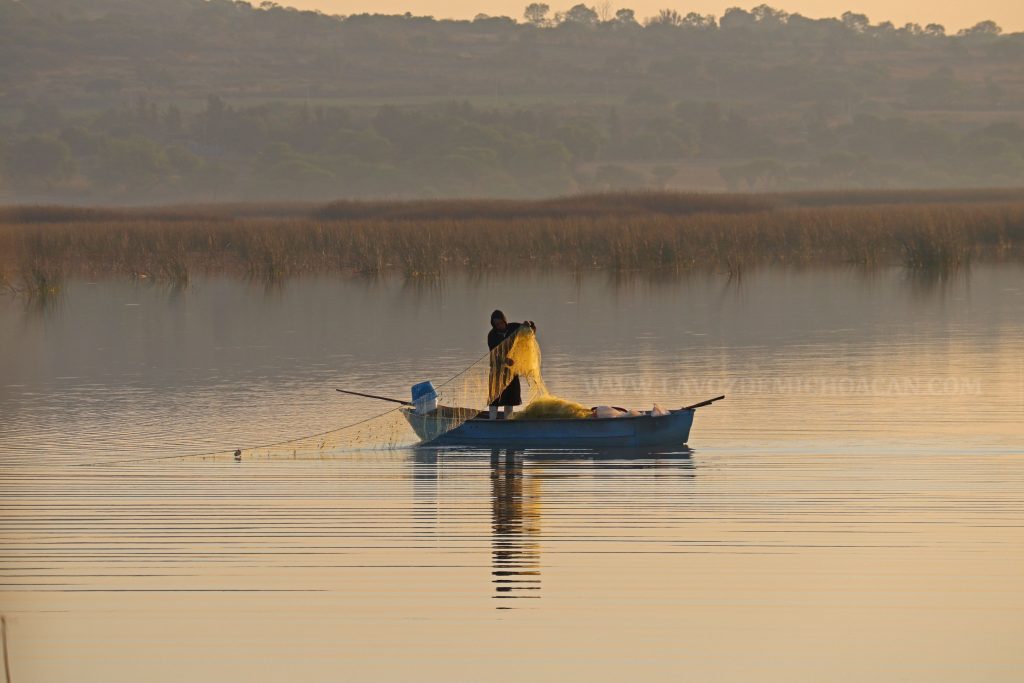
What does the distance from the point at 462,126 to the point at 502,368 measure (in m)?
143

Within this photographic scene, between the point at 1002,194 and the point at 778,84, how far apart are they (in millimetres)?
101895

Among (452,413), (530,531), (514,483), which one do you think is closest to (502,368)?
(452,413)

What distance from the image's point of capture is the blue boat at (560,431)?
53.6ft

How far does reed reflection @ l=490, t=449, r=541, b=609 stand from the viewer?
11.1m

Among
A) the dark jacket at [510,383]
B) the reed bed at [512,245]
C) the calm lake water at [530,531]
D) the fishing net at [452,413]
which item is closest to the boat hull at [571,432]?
the fishing net at [452,413]

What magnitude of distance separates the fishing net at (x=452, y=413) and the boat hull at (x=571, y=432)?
0.12m

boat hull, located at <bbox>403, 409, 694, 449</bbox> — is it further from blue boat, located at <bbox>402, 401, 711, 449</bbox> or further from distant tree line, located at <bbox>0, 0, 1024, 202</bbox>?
distant tree line, located at <bbox>0, 0, 1024, 202</bbox>

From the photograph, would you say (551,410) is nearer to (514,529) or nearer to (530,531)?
(514,529)

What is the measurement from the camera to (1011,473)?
48.7 ft

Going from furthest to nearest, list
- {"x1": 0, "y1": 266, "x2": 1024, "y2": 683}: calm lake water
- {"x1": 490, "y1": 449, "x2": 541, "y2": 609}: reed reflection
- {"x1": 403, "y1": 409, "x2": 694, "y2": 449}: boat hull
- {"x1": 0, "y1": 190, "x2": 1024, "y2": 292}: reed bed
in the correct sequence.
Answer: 1. {"x1": 0, "y1": 190, "x2": 1024, "y2": 292}: reed bed
2. {"x1": 403, "y1": 409, "x2": 694, "y2": 449}: boat hull
3. {"x1": 490, "y1": 449, "x2": 541, "y2": 609}: reed reflection
4. {"x1": 0, "y1": 266, "x2": 1024, "y2": 683}: calm lake water

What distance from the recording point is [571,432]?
653 inches

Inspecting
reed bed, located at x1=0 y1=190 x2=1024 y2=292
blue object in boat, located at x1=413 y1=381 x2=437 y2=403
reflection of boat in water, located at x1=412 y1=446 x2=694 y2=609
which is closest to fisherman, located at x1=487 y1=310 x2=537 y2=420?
reflection of boat in water, located at x1=412 y1=446 x2=694 y2=609

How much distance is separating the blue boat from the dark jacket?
362 mm

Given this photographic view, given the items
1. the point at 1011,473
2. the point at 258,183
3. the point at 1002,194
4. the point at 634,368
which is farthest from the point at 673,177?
the point at 1011,473
